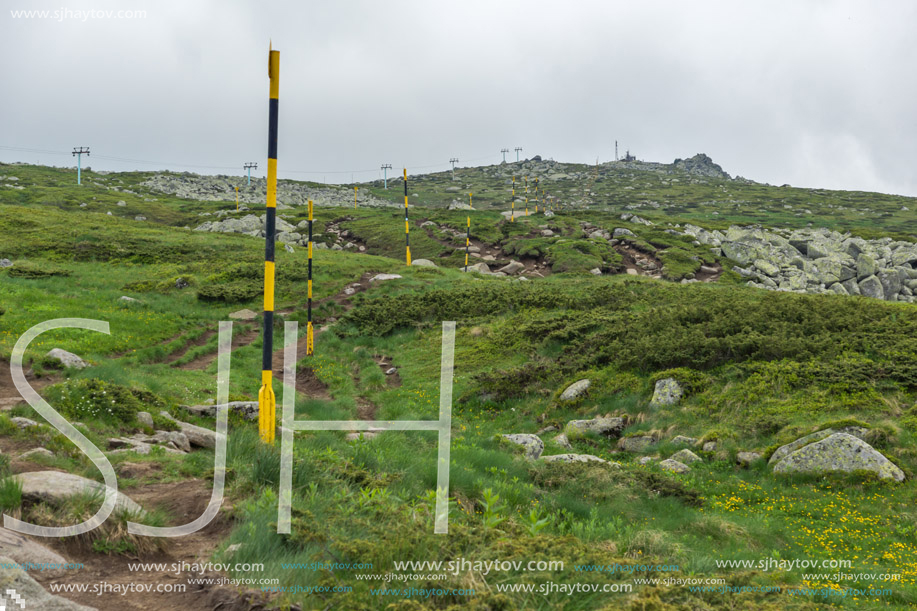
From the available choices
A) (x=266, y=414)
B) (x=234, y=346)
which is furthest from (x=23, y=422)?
(x=234, y=346)

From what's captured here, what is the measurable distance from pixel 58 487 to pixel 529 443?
842 centimetres

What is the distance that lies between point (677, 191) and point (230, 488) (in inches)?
5478

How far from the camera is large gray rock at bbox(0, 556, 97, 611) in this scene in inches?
133

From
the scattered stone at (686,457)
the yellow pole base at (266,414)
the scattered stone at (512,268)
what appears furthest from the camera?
the scattered stone at (512,268)

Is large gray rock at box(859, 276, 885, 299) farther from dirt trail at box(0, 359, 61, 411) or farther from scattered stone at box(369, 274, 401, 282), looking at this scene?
dirt trail at box(0, 359, 61, 411)

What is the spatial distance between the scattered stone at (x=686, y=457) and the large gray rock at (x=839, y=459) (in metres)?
1.43

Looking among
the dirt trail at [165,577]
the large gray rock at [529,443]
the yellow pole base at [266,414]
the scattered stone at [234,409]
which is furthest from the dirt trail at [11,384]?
the large gray rock at [529,443]

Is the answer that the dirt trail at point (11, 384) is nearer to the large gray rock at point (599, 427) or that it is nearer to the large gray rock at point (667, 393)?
the large gray rock at point (599, 427)

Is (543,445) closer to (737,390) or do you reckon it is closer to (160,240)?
(737,390)

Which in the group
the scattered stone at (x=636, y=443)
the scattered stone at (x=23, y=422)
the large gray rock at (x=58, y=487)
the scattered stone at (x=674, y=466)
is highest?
the large gray rock at (x=58, y=487)

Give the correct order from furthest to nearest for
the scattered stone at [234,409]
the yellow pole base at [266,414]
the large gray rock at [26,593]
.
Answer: the scattered stone at [234,409], the yellow pole base at [266,414], the large gray rock at [26,593]

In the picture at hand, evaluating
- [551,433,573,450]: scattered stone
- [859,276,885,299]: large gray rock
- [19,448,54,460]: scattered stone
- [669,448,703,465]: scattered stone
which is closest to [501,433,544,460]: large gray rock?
[551,433,573,450]: scattered stone

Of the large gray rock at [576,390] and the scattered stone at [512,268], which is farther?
the scattered stone at [512,268]

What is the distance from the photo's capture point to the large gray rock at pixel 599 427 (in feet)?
42.8
